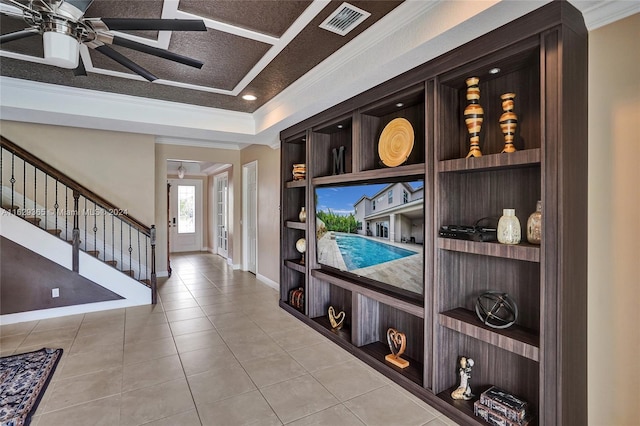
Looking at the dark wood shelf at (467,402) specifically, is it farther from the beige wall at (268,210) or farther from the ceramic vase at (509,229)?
the beige wall at (268,210)

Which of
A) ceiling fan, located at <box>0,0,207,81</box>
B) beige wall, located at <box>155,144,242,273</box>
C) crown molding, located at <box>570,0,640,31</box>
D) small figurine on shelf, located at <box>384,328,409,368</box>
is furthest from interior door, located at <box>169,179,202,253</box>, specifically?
crown molding, located at <box>570,0,640,31</box>

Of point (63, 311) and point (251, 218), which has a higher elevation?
point (251, 218)

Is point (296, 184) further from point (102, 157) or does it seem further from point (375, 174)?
point (102, 157)

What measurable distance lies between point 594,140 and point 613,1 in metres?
0.70

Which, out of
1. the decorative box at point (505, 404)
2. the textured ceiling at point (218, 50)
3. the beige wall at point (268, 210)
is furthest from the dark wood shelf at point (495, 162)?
the beige wall at point (268, 210)

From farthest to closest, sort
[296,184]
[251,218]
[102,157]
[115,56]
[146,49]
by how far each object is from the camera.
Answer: [251,218] → [102,157] → [296,184] → [115,56] → [146,49]

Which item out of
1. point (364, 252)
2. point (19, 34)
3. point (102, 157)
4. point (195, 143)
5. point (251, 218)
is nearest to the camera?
point (19, 34)

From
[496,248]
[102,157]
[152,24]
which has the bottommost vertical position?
[496,248]

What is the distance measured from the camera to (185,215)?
9.94m

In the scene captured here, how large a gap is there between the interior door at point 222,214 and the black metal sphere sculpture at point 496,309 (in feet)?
22.3

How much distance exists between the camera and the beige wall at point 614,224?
172 cm

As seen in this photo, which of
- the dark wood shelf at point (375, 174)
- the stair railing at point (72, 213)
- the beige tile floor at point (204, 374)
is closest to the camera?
the beige tile floor at point (204, 374)

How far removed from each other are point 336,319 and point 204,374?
147 cm

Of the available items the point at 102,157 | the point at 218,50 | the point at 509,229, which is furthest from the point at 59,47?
the point at 102,157
